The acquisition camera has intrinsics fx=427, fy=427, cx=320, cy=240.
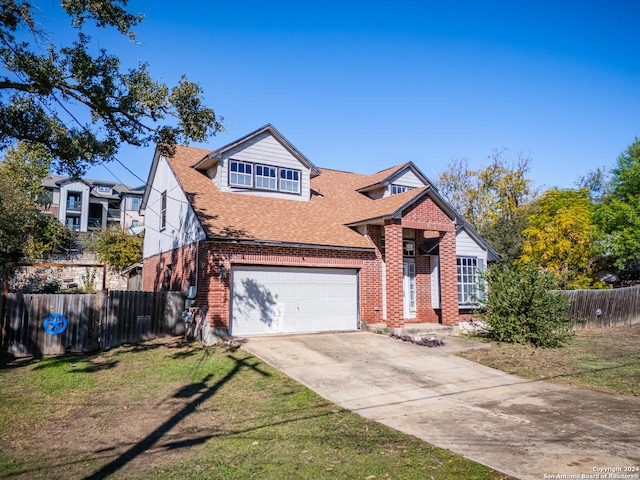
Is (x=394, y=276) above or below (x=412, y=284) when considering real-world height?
above

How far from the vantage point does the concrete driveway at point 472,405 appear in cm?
579

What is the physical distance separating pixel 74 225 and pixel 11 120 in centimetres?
4964

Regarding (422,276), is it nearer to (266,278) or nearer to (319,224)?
(319,224)

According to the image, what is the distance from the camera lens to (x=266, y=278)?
1501 cm

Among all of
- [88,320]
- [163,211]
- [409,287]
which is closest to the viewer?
[88,320]

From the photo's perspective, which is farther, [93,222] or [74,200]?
[93,222]

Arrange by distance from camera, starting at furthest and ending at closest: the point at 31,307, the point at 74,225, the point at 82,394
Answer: the point at 74,225
the point at 31,307
the point at 82,394

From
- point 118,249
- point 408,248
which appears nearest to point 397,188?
point 408,248

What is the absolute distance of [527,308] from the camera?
14633mm

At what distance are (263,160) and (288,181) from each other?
1.46 m

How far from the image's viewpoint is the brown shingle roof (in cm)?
1512

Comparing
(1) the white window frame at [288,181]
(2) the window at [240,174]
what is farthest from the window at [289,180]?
(2) the window at [240,174]

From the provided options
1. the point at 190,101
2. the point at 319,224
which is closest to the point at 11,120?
the point at 190,101

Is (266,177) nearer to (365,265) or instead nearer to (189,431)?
(365,265)
